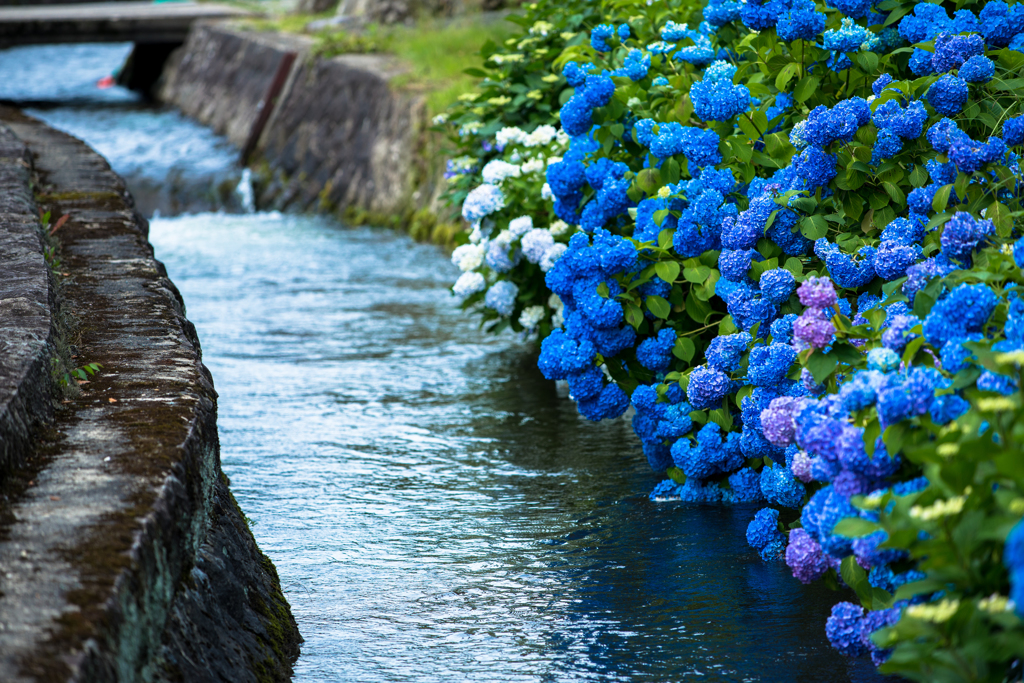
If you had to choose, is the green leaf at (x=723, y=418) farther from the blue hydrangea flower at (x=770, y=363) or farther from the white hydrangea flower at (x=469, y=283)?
the white hydrangea flower at (x=469, y=283)

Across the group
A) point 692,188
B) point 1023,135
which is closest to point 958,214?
point 1023,135

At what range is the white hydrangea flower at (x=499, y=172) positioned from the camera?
13.3 ft

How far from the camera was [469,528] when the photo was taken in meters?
3.23

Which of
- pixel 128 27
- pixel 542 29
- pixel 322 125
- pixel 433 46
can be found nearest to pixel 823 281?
pixel 542 29

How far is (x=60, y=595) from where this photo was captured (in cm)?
163

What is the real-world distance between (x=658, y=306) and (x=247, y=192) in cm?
696

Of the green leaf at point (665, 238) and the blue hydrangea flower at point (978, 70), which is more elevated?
the blue hydrangea flower at point (978, 70)

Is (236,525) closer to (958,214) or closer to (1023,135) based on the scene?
(958,214)

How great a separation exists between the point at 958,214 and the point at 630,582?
122 cm

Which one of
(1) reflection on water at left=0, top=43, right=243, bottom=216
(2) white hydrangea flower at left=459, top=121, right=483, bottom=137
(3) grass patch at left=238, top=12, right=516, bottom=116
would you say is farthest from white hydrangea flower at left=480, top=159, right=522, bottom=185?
(1) reflection on water at left=0, top=43, right=243, bottom=216

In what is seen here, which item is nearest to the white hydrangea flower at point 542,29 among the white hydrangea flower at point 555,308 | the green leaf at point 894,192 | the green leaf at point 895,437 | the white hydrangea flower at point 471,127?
the white hydrangea flower at point 471,127

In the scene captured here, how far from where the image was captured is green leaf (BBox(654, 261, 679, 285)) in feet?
10.0

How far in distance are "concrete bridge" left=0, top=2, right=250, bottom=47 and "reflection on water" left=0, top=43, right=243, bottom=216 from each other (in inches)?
28.7

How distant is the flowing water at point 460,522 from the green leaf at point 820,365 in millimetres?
677
